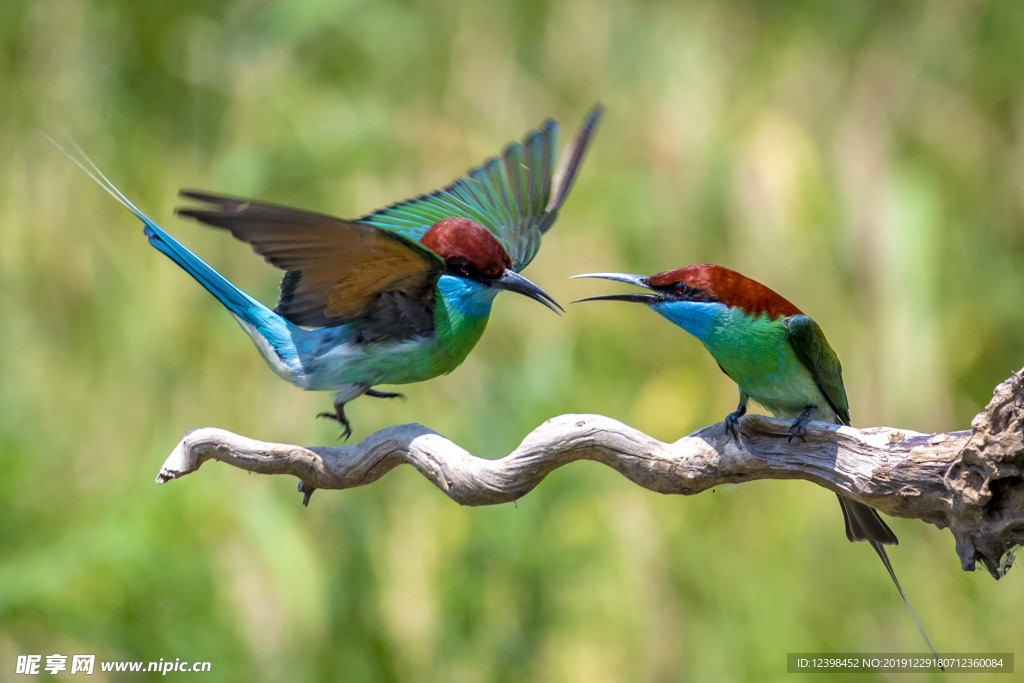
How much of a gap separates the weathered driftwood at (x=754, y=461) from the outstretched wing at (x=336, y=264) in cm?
24

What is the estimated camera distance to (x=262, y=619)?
3.22 meters

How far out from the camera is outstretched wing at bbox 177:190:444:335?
158 cm

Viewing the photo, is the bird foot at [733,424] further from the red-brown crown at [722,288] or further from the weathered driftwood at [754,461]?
the red-brown crown at [722,288]

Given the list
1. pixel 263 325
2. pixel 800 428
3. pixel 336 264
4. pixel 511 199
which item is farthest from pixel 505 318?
pixel 800 428

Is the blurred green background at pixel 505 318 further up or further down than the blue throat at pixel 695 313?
further up

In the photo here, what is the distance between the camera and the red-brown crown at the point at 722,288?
1.77 meters

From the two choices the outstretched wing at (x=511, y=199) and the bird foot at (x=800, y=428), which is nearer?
the bird foot at (x=800, y=428)

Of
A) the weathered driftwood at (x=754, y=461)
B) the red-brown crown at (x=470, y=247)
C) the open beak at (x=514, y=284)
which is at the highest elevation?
the red-brown crown at (x=470, y=247)

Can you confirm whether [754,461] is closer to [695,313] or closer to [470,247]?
[695,313]

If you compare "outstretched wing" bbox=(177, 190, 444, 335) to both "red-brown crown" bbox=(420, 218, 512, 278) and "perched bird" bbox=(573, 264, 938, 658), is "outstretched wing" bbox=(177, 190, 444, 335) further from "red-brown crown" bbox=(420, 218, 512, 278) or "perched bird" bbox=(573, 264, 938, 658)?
"perched bird" bbox=(573, 264, 938, 658)

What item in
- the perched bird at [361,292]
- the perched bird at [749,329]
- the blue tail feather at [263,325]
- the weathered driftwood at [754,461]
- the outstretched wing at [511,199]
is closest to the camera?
the weathered driftwood at [754,461]

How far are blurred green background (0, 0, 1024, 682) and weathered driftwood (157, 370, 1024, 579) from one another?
4.44 ft

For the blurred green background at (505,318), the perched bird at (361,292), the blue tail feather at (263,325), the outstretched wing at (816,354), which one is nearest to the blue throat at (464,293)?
the perched bird at (361,292)

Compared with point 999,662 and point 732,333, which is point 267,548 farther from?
point 999,662
